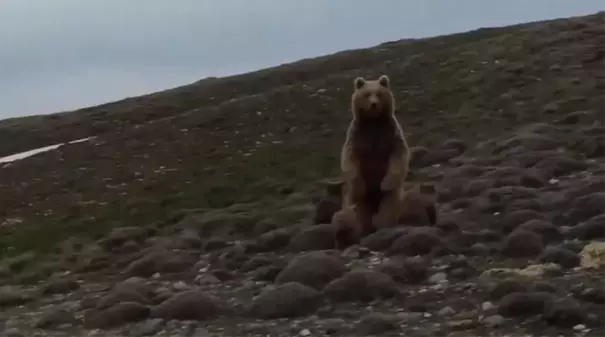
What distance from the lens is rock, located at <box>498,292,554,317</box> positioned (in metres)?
9.69

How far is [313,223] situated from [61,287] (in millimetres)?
4218

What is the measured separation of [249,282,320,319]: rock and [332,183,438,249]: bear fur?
266cm

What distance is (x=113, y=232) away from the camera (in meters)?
19.4

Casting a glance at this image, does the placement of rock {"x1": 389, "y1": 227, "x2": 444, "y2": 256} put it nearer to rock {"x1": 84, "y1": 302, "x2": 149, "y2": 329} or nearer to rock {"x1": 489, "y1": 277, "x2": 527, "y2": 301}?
rock {"x1": 489, "y1": 277, "x2": 527, "y2": 301}

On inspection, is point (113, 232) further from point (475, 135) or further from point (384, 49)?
point (384, 49)

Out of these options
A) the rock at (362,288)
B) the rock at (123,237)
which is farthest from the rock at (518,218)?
the rock at (123,237)

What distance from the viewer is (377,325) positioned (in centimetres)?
991

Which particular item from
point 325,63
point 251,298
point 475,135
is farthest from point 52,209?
point 325,63

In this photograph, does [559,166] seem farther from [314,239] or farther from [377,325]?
[377,325]

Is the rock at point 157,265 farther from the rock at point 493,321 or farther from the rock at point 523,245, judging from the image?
the rock at point 493,321

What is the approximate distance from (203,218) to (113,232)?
184cm

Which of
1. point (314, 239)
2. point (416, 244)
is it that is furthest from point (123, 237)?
point (416, 244)

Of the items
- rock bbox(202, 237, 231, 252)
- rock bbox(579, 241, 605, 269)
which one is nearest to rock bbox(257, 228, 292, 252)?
rock bbox(202, 237, 231, 252)

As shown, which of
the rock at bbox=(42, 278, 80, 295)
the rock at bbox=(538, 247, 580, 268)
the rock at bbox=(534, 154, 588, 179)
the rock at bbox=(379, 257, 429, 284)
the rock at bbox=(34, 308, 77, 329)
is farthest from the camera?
the rock at bbox=(534, 154, 588, 179)
